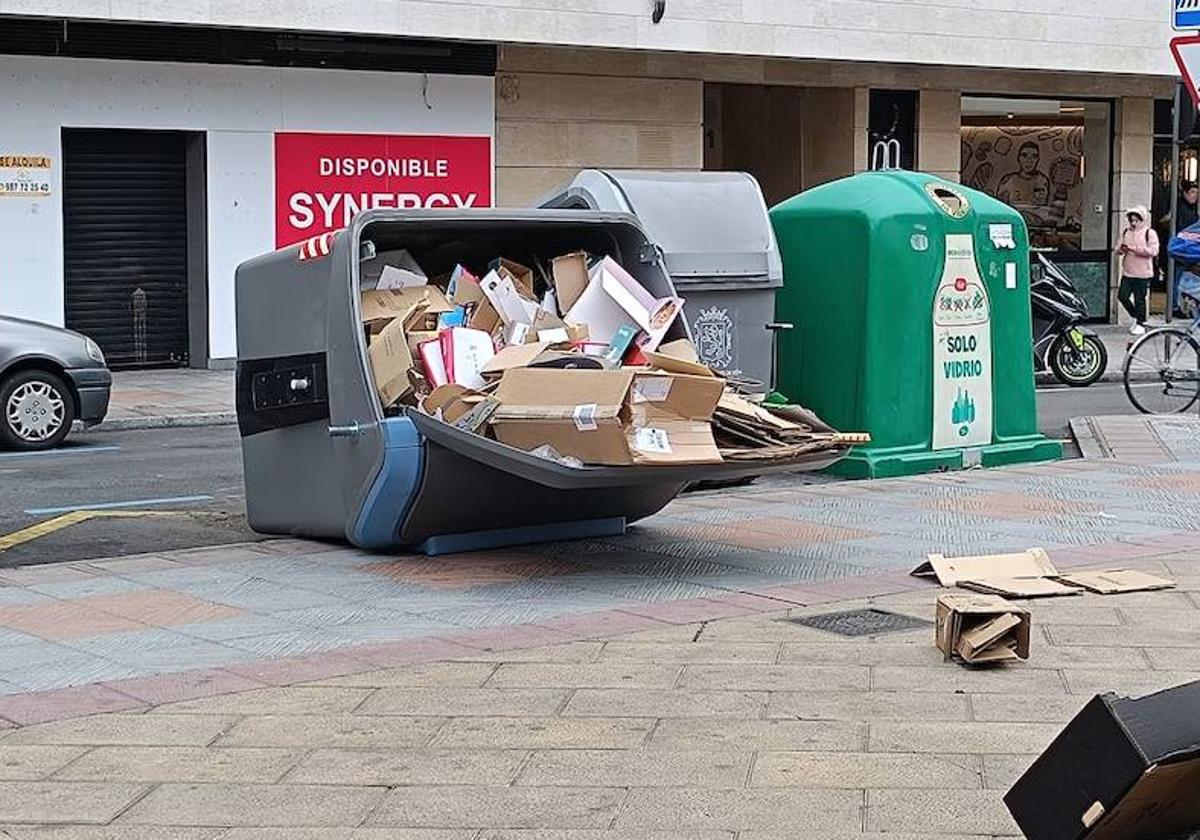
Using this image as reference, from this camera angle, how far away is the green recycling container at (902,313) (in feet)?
38.3

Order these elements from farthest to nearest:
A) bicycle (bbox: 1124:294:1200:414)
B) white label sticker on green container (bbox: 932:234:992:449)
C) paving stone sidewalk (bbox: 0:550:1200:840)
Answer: bicycle (bbox: 1124:294:1200:414) < white label sticker on green container (bbox: 932:234:992:449) < paving stone sidewalk (bbox: 0:550:1200:840)

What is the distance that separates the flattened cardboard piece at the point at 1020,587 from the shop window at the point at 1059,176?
20.9 metres

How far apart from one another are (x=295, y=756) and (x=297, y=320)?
3.71 m

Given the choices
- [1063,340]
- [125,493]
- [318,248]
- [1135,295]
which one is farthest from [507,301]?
[1135,295]

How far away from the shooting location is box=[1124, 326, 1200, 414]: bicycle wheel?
1554 centimetres

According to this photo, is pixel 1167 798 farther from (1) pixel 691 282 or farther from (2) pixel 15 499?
(2) pixel 15 499

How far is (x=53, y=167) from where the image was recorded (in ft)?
64.8

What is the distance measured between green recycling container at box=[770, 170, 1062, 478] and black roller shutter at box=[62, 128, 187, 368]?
1030cm

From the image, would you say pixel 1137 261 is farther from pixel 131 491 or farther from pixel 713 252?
pixel 131 491

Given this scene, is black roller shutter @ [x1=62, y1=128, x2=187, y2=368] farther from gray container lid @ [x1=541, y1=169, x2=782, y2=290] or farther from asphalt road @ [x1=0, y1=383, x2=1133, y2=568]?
gray container lid @ [x1=541, y1=169, x2=782, y2=290]

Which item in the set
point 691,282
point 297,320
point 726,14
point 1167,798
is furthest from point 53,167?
point 1167,798

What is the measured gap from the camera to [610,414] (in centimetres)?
789

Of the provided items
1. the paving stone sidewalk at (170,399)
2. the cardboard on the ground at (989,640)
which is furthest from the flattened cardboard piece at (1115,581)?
the paving stone sidewalk at (170,399)

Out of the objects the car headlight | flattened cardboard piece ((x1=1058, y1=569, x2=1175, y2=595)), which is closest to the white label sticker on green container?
flattened cardboard piece ((x1=1058, y1=569, x2=1175, y2=595))
